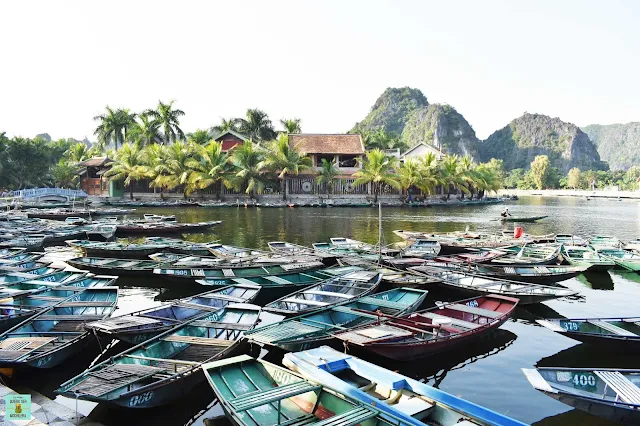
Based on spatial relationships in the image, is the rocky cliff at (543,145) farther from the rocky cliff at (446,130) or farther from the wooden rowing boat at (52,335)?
the wooden rowing boat at (52,335)

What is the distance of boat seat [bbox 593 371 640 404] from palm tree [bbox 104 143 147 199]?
5622 centimetres

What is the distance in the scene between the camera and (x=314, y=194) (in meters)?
62.8

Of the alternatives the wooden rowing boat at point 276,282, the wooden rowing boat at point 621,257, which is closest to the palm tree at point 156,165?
the wooden rowing boat at point 276,282

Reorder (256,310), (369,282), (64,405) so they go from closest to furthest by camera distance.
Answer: (64,405)
(256,310)
(369,282)

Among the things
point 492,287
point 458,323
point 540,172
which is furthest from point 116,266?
point 540,172

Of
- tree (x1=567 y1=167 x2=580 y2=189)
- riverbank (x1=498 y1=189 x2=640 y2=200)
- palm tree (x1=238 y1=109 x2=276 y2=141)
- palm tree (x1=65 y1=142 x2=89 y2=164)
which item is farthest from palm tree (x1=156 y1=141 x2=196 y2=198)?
tree (x1=567 y1=167 x2=580 y2=189)

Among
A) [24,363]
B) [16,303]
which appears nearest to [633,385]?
[24,363]

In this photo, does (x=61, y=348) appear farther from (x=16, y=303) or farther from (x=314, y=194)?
(x=314, y=194)

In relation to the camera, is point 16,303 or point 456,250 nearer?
point 16,303

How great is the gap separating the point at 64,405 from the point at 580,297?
16.2 meters

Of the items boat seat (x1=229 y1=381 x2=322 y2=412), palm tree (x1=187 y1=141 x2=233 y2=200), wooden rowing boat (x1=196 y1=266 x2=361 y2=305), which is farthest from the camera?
palm tree (x1=187 y1=141 x2=233 y2=200)

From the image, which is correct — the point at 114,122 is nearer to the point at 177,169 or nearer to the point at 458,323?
the point at 177,169

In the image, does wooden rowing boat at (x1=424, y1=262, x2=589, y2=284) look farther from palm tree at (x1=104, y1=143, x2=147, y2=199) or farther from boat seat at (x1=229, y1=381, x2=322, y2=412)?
palm tree at (x1=104, y1=143, x2=147, y2=199)

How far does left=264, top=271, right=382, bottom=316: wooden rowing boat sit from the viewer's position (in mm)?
12797
